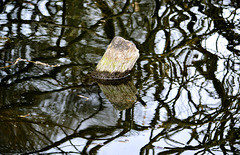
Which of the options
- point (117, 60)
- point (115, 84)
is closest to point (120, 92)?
point (115, 84)

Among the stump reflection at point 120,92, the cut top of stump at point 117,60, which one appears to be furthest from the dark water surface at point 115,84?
the cut top of stump at point 117,60

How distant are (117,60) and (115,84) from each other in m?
0.35

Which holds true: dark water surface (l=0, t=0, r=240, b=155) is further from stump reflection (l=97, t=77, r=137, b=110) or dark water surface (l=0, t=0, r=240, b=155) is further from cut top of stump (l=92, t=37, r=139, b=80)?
cut top of stump (l=92, t=37, r=139, b=80)

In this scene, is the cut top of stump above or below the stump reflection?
above

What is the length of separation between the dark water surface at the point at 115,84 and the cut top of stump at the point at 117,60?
183 mm

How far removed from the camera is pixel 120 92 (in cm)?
517

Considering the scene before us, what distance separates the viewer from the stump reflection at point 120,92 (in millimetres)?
4866

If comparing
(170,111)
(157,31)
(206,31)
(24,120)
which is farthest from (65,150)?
(206,31)

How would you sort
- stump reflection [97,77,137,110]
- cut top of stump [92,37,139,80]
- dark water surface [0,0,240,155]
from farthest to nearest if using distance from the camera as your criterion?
1. cut top of stump [92,37,139,80]
2. stump reflection [97,77,137,110]
3. dark water surface [0,0,240,155]

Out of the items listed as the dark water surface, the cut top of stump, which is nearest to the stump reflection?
the dark water surface

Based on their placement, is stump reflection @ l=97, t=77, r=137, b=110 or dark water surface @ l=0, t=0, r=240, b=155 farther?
stump reflection @ l=97, t=77, r=137, b=110

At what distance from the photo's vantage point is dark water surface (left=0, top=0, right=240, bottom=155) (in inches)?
160

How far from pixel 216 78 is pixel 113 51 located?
1.73 metres

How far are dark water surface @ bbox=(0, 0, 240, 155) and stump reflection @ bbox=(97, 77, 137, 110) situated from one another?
0.05ft
